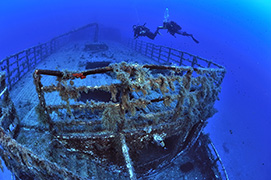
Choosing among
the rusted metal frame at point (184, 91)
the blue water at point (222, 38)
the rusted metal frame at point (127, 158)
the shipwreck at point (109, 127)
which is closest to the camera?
the shipwreck at point (109, 127)

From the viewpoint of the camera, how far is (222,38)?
329ft

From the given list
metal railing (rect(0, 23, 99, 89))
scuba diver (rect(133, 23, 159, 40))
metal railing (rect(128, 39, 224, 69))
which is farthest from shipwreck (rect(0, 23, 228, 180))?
scuba diver (rect(133, 23, 159, 40))

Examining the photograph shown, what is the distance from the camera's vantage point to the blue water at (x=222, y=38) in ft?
79.7

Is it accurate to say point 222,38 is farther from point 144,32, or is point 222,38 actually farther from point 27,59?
point 27,59

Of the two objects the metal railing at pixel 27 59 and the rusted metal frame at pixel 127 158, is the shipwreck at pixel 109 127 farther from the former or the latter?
the metal railing at pixel 27 59

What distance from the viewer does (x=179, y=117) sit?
4.18 metres

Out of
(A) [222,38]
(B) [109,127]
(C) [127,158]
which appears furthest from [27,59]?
(A) [222,38]

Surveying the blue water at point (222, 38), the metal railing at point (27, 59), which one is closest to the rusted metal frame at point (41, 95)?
the metal railing at point (27, 59)

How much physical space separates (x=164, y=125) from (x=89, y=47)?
41.6ft

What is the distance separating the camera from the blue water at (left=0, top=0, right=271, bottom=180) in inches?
957

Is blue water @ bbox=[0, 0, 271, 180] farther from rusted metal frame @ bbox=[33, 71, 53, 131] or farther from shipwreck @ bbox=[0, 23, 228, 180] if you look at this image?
rusted metal frame @ bbox=[33, 71, 53, 131]

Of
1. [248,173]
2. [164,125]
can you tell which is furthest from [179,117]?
[248,173]

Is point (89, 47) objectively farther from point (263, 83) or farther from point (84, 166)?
point (263, 83)

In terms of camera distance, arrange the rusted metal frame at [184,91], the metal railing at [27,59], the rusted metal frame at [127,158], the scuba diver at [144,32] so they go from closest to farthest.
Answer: the rusted metal frame at [127,158]
the rusted metal frame at [184,91]
the metal railing at [27,59]
the scuba diver at [144,32]
